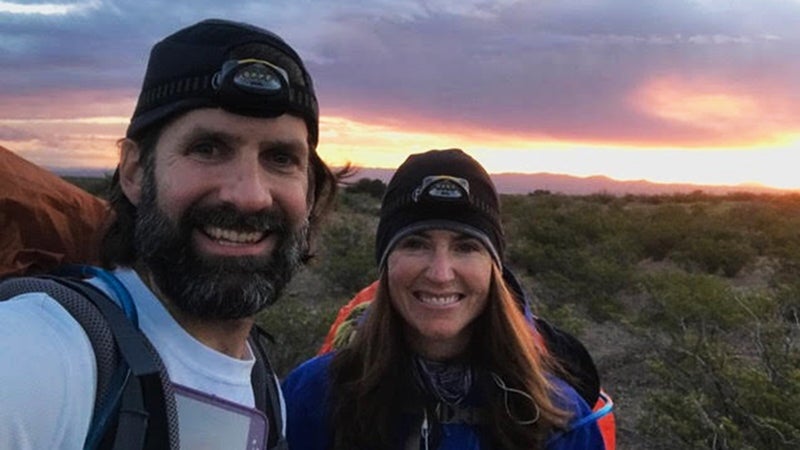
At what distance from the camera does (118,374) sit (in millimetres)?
1639

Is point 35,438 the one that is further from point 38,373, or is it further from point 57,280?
point 57,280

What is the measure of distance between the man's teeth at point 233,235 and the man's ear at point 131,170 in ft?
0.88

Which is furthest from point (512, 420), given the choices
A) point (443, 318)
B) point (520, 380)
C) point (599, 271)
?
point (599, 271)

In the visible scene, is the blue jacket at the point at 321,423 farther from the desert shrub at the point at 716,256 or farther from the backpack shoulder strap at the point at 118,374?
the desert shrub at the point at 716,256

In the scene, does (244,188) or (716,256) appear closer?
(244,188)

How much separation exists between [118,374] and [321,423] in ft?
→ 5.23

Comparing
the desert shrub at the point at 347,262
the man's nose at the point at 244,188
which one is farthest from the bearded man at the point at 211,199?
the desert shrub at the point at 347,262

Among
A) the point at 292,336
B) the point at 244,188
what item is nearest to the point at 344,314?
the point at 244,188

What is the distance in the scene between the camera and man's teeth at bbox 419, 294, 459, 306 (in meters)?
3.14

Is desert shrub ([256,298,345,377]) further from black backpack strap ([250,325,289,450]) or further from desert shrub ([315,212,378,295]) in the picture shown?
black backpack strap ([250,325,289,450])

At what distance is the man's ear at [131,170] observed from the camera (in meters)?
2.20

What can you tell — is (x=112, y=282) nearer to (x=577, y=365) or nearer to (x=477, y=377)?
(x=477, y=377)

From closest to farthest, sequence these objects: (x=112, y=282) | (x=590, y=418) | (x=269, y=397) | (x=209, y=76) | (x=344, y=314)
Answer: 1. (x=112, y=282)
2. (x=209, y=76)
3. (x=269, y=397)
4. (x=590, y=418)
5. (x=344, y=314)

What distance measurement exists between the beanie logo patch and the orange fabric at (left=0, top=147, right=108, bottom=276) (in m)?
1.25
